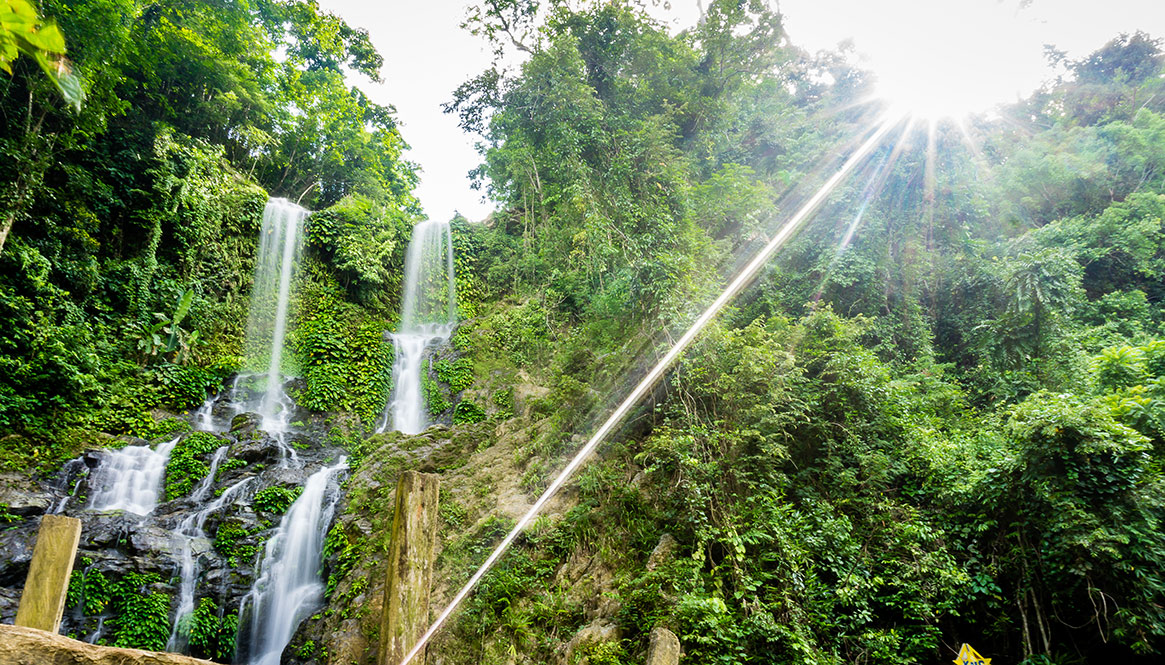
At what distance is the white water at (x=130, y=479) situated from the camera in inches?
325

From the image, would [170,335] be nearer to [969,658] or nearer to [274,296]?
[274,296]

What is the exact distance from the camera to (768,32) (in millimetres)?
14969

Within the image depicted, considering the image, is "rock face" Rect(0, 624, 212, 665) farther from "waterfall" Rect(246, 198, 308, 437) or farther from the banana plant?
the banana plant

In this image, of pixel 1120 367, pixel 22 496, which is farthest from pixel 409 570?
pixel 22 496

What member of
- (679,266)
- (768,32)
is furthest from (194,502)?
(768,32)

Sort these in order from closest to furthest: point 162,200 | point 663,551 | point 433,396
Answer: point 663,551, point 162,200, point 433,396

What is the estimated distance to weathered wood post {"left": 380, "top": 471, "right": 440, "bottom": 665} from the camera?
10.8ft

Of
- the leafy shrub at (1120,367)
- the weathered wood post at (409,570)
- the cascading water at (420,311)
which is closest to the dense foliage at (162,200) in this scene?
the cascading water at (420,311)

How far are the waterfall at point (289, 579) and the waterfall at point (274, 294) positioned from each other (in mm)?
3861

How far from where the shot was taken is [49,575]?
3.71m

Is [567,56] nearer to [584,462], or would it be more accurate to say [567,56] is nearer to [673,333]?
[673,333]

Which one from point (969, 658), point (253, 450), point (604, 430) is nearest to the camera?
point (969, 658)

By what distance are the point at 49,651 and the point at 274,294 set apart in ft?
46.8

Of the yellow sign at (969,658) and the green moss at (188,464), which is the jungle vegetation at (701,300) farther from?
the green moss at (188,464)
